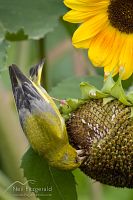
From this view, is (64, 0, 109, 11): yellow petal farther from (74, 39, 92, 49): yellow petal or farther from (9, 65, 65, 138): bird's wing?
(9, 65, 65, 138): bird's wing

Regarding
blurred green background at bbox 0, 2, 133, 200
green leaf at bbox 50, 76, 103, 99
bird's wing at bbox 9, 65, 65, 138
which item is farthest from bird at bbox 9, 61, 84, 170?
green leaf at bbox 50, 76, 103, 99

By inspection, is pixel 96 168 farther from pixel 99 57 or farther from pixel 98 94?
pixel 99 57

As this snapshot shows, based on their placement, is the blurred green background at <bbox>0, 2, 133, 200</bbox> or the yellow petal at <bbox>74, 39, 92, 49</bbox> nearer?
the yellow petal at <bbox>74, 39, 92, 49</bbox>

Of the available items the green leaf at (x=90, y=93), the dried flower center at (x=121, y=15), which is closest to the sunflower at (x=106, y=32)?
the dried flower center at (x=121, y=15)

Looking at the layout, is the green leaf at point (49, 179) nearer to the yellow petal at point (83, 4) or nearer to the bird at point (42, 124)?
the bird at point (42, 124)

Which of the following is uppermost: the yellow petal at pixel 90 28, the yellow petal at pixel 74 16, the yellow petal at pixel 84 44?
the yellow petal at pixel 74 16

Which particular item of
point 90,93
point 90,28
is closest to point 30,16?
point 90,28

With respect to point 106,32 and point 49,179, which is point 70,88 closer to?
point 106,32

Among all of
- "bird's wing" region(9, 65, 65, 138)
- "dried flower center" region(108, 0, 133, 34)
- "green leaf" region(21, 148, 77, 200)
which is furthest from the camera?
"dried flower center" region(108, 0, 133, 34)

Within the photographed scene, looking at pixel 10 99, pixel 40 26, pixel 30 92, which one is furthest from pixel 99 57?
pixel 10 99
